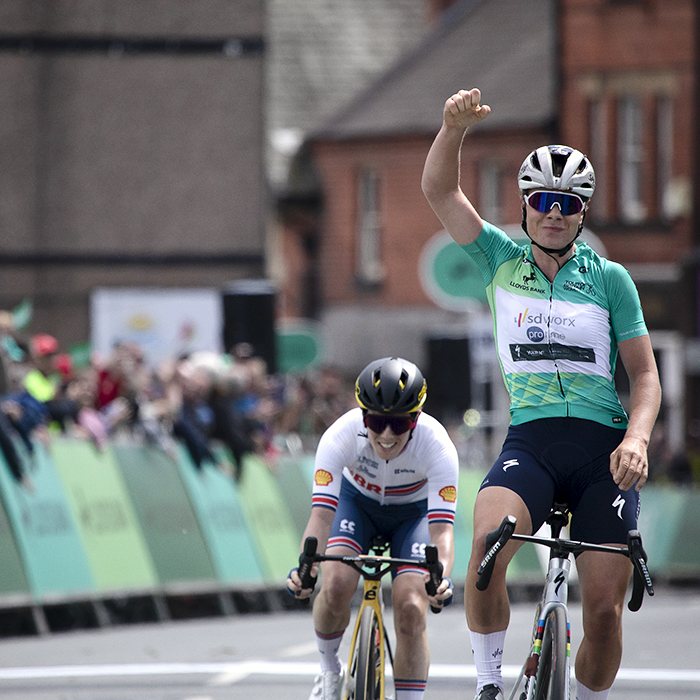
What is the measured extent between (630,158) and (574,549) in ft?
111

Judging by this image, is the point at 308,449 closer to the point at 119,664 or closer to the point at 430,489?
the point at 119,664

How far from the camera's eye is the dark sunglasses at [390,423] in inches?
263

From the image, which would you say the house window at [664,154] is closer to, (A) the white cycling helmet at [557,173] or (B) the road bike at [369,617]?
(B) the road bike at [369,617]

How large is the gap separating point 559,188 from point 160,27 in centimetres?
1699

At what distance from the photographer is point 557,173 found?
597 cm

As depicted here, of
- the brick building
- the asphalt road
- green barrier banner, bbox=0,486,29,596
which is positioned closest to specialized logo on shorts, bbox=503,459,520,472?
the asphalt road

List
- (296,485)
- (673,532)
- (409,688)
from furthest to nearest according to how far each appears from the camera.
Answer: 1. (673,532)
2. (296,485)
3. (409,688)

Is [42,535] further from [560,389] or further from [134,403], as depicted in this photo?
[560,389]

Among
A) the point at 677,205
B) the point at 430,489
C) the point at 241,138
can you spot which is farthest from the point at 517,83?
the point at 430,489

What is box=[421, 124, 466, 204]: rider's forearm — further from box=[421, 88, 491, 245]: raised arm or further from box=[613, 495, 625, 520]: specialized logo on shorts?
box=[613, 495, 625, 520]: specialized logo on shorts

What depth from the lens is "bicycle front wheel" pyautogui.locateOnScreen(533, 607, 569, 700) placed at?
559 cm

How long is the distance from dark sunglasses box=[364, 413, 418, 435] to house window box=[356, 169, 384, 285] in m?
36.8

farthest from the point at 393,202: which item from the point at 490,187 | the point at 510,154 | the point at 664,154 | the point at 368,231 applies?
the point at 664,154

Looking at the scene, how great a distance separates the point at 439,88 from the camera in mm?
43156
